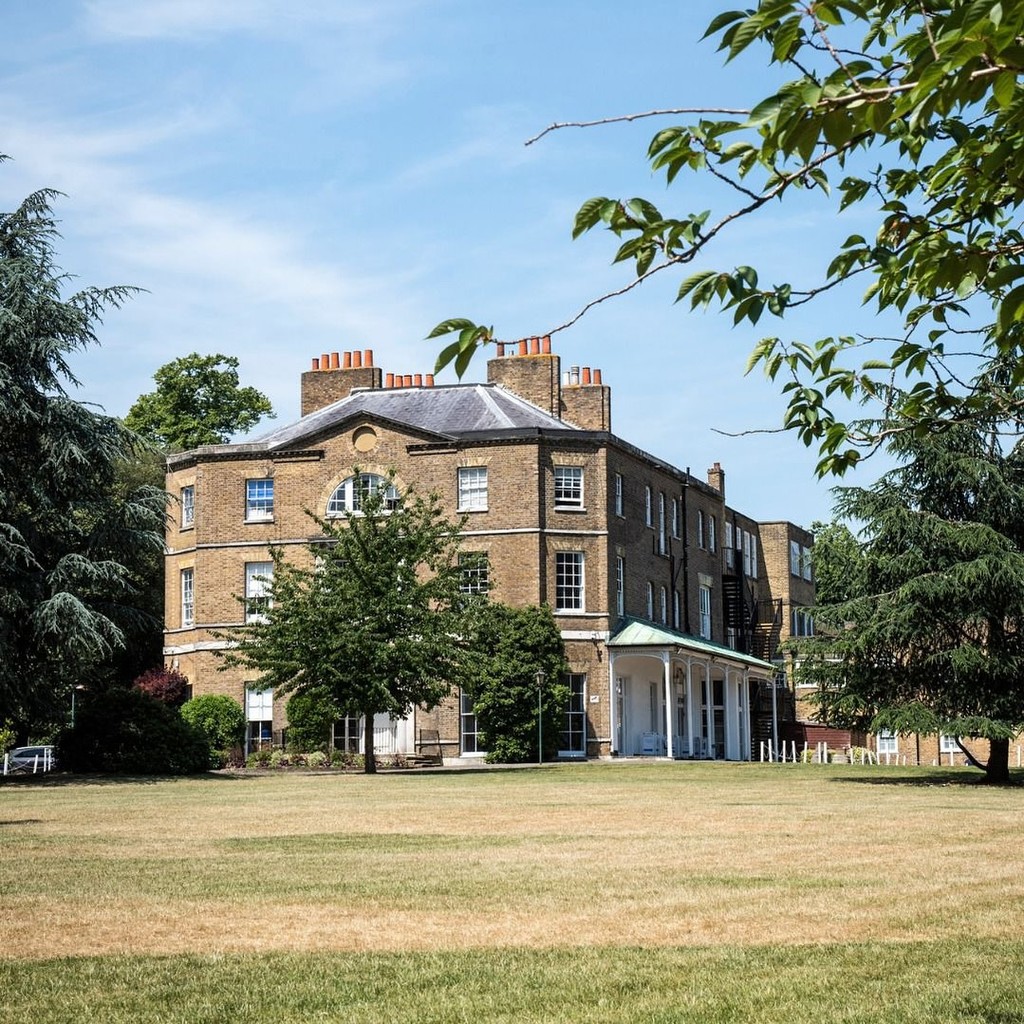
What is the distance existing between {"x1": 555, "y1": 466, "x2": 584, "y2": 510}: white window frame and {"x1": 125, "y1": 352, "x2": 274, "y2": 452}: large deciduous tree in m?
23.2

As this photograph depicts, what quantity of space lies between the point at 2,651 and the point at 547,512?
20.7 meters

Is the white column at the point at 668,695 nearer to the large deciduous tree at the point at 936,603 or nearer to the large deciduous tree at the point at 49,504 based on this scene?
the large deciduous tree at the point at 936,603

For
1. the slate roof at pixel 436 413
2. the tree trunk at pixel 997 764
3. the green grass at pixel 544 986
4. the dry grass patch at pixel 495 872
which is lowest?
the green grass at pixel 544 986

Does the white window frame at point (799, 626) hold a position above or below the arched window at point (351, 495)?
below

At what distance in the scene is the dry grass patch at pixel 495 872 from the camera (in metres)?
10.1

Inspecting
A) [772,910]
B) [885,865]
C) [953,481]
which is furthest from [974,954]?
[953,481]

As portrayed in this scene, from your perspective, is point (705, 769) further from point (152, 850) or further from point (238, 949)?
point (238, 949)

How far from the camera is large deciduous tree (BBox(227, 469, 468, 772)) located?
3700 centimetres

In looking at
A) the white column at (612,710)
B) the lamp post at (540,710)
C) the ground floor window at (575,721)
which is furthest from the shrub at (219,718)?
the white column at (612,710)

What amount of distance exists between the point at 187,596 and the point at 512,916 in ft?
144

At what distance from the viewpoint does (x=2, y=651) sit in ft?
107

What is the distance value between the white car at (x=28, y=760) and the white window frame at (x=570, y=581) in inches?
637

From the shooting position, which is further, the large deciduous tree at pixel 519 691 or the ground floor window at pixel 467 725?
the ground floor window at pixel 467 725

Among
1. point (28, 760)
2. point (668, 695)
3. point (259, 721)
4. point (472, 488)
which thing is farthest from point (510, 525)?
point (28, 760)
